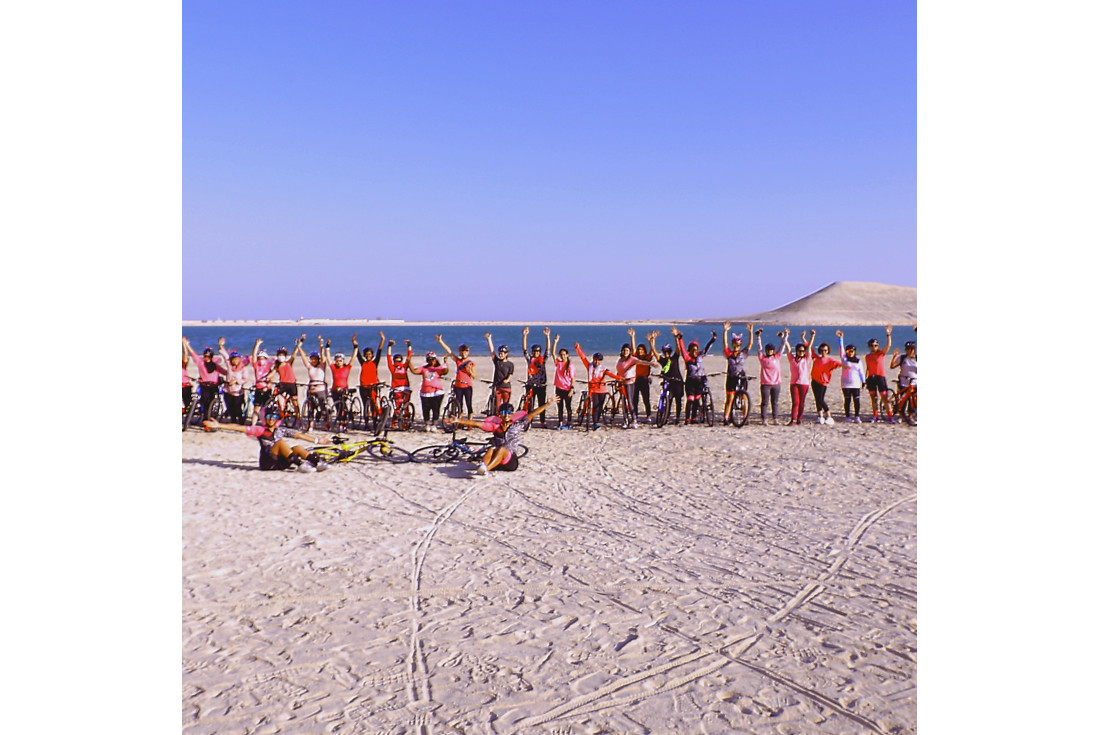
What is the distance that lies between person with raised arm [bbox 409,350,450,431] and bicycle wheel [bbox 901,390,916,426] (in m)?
8.98

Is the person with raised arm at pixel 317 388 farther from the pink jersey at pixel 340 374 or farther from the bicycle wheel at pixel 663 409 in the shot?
the bicycle wheel at pixel 663 409

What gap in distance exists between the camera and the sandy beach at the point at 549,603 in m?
3.44

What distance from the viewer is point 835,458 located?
9.58 metres

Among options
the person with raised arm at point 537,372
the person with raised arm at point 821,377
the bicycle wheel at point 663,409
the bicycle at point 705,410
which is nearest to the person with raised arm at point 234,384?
the person with raised arm at point 537,372

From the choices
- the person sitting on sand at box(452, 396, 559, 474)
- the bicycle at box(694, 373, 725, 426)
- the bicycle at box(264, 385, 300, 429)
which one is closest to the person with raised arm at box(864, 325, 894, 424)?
the bicycle at box(694, 373, 725, 426)

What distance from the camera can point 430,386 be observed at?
12.0 metres

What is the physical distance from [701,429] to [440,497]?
20.7 ft

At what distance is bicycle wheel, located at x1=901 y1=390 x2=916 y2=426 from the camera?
1241 cm

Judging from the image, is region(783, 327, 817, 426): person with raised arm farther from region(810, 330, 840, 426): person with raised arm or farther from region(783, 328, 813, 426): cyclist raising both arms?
region(810, 330, 840, 426): person with raised arm

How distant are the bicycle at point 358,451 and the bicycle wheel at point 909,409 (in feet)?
31.5

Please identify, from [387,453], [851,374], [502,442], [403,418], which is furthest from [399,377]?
[851,374]

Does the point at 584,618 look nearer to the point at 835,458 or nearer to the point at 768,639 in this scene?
the point at 768,639

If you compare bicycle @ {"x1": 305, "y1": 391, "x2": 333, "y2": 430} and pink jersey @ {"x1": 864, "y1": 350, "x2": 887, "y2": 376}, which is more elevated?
pink jersey @ {"x1": 864, "y1": 350, "x2": 887, "y2": 376}

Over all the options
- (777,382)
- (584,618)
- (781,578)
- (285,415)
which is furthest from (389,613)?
(777,382)
